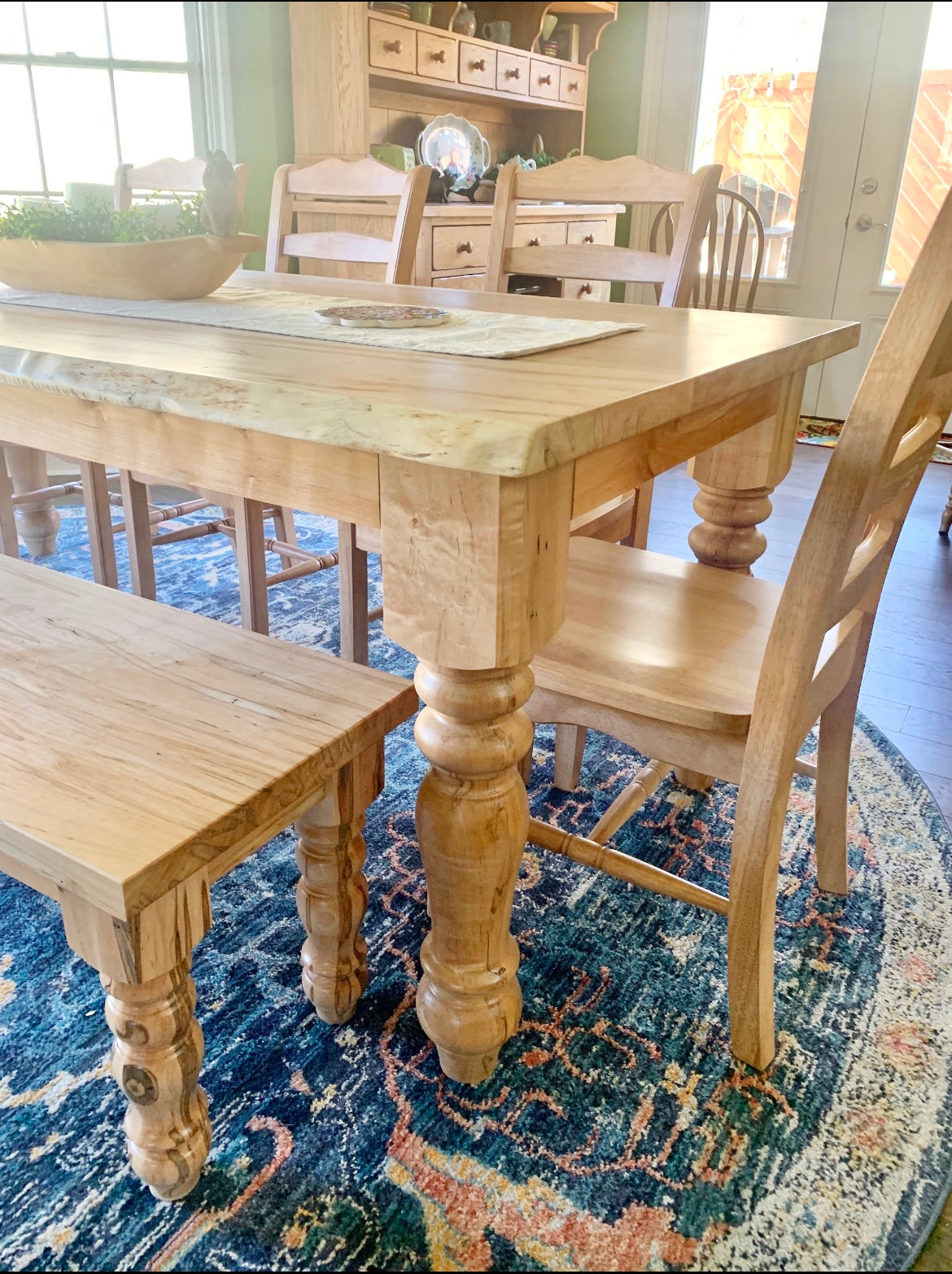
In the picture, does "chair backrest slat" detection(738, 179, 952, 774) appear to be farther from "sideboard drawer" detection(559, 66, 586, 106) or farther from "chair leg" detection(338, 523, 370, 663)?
"sideboard drawer" detection(559, 66, 586, 106)

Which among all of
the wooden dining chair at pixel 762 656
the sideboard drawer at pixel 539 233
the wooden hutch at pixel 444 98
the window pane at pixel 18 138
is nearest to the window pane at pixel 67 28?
the window pane at pixel 18 138

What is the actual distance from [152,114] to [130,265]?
2180mm

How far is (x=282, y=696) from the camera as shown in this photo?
38.4 inches

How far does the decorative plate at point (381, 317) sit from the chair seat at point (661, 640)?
1.32 feet

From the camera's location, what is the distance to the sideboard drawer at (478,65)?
11.6 ft

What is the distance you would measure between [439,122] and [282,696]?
11.0 feet

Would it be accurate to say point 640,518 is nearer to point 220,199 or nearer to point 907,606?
point 220,199

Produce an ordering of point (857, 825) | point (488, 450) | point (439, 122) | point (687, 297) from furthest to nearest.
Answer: point (439, 122)
point (687, 297)
point (857, 825)
point (488, 450)

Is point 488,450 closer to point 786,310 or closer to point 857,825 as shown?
point 857,825

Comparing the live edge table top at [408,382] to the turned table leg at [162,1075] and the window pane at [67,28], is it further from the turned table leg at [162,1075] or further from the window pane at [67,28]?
the window pane at [67,28]

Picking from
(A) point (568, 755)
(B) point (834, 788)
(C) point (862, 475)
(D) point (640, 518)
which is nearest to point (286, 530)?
(D) point (640, 518)

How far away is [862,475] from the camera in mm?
863

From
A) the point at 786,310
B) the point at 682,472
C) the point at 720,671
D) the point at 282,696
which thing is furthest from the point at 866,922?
the point at 786,310

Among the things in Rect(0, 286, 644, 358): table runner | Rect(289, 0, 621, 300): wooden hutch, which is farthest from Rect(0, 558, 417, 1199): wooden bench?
Answer: Rect(289, 0, 621, 300): wooden hutch
